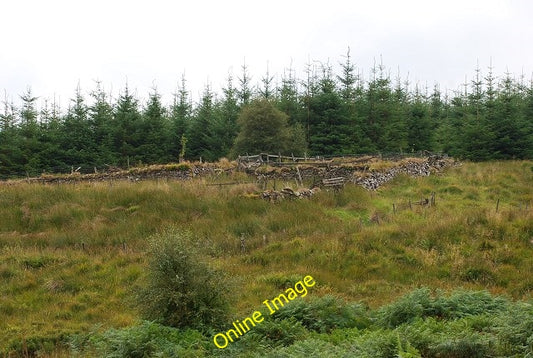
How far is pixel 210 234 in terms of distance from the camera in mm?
18391

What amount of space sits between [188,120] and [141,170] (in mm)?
16376

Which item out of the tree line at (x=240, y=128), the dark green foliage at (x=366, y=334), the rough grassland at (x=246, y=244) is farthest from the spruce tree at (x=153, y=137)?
the dark green foliage at (x=366, y=334)

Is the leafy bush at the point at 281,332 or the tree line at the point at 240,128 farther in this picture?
the tree line at the point at 240,128

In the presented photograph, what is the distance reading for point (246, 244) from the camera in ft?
55.6

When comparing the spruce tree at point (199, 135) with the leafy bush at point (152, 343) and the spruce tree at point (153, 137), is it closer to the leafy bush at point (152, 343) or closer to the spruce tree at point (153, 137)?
the spruce tree at point (153, 137)

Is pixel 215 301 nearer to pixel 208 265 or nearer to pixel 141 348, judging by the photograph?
pixel 208 265

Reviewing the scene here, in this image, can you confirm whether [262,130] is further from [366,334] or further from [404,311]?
[366,334]

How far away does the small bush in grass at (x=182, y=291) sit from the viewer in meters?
8.89

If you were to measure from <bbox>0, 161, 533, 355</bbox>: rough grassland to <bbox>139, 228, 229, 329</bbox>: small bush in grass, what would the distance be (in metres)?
0.54

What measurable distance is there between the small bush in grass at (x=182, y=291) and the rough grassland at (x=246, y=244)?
54 centimetres

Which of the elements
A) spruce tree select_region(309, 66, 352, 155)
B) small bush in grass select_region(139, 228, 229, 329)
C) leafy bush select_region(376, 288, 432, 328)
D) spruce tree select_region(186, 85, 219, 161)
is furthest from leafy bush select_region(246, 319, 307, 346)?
spruce tree select_region(186, 85, 219, 161)

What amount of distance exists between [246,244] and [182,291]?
26.3ft

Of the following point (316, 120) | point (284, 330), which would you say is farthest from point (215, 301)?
point (316, 120)

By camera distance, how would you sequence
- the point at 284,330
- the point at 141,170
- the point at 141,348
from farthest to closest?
the point at 141,170 < the point at 284,330 < the point at 141,348
